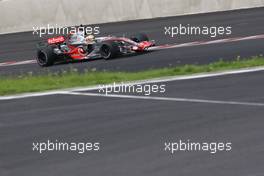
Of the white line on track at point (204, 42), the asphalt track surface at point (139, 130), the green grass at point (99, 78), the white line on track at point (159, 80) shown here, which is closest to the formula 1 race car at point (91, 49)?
the white line on track at point (204, 42)

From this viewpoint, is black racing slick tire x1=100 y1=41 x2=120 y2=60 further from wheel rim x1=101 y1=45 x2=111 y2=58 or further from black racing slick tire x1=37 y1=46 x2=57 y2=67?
black racing slick tire x1=37 y1=46 x2=57 y2=67

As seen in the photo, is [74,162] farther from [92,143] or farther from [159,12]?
[159,12]

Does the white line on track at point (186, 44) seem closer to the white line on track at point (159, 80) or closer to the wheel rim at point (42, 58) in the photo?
the wheel rim at point (42, 58)

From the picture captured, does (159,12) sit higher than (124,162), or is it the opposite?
(124,162)

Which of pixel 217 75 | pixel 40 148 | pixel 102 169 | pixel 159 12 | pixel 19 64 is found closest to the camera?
pixel 102 169

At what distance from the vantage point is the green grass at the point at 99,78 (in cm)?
1861

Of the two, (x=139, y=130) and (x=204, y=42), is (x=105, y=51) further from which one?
(x=139, y=130)

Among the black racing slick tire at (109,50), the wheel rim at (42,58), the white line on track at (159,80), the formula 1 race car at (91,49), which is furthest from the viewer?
the wheel rim at (42,58)

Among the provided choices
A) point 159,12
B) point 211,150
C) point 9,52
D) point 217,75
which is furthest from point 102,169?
point 159,12

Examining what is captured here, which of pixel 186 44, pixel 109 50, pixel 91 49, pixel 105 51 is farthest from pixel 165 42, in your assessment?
pixel 109 50

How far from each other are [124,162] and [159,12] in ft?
75.5

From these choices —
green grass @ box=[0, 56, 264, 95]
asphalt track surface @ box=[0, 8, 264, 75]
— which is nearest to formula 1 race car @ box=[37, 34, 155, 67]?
asphalt track surface @ box=[0, 8, 264, 75]

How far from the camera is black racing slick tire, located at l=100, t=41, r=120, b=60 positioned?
23266 millimetres

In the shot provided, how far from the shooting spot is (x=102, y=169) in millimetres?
10148
